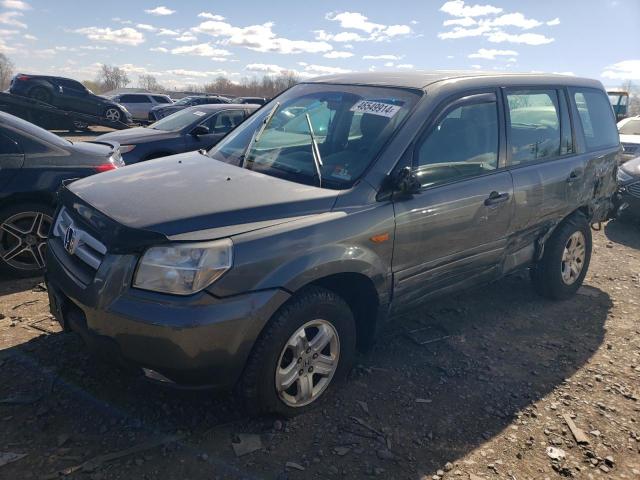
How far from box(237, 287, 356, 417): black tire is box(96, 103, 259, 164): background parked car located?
508 centimetres

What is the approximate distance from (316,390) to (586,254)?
331 cm

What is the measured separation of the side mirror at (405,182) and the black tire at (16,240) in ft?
10.6

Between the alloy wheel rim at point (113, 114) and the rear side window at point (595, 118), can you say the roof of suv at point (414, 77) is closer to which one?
the rear side window at point (595, 118)

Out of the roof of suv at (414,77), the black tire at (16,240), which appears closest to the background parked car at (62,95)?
the black tire at (16,240)

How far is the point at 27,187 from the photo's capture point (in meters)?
4.45

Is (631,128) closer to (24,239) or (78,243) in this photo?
(24,239)

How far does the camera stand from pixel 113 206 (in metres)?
2.68

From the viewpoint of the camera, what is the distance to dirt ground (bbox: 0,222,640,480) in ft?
8.33

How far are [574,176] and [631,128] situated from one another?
997 centimetres

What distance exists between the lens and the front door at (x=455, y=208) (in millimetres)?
3143

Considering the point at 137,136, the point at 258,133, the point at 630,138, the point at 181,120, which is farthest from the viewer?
the point at 630,138

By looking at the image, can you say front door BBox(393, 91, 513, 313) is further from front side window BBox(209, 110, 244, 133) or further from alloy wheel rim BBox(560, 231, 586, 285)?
front side window BBox(209, 110, 244, 133)

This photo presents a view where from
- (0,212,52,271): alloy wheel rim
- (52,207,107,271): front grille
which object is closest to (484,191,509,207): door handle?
(52,207,107,271): front grille

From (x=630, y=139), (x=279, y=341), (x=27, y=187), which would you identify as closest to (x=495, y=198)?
(x=279, y=341)
